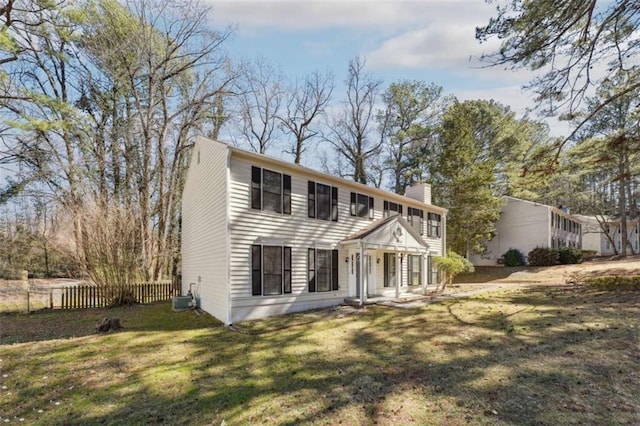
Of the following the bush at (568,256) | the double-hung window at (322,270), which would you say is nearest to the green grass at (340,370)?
the double-hung window at (322,270)

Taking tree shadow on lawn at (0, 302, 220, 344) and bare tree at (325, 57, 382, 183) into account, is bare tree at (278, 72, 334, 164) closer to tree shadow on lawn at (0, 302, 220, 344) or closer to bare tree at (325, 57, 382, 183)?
bare tree at (325, 57, 382, 183)

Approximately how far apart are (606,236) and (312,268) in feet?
117

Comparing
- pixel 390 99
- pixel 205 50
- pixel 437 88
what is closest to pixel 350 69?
pixel 390 99

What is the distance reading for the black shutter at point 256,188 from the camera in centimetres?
1073

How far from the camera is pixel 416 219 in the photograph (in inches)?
711

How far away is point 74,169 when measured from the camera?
57.3ft

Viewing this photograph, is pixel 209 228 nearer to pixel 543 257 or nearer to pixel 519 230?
pixel 543 257

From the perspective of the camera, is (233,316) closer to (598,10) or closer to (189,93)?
(598,10)

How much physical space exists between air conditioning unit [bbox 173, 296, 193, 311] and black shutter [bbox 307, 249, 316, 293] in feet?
16.9

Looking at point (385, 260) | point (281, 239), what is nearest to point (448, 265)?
point (385, 260)

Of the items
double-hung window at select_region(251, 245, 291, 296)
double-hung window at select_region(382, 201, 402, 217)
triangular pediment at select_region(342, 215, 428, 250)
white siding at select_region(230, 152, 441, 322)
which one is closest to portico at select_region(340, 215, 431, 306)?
triangular pediment at select_region(342, 215, 428, 250)

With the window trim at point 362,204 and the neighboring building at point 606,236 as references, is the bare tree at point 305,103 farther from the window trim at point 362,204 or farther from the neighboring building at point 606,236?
the neighboring building at point 606,236

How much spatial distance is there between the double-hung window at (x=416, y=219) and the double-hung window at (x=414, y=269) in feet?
5.69

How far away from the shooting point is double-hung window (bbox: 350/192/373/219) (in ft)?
46.9
